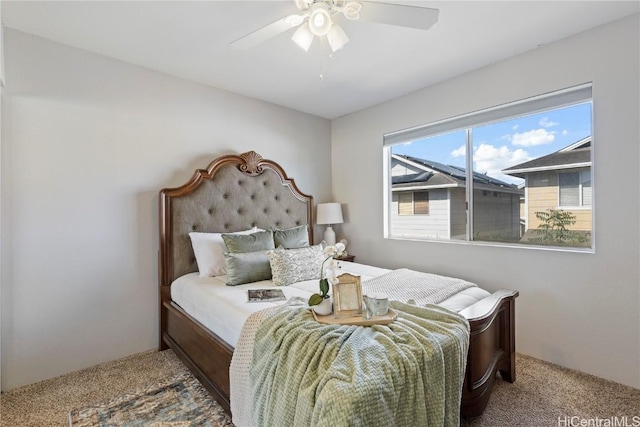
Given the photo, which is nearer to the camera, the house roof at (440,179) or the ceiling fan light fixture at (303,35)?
the ceiling fan light fixture at (303,35)

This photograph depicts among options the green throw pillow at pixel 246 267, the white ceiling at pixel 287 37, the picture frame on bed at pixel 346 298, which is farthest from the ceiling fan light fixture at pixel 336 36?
the green throw pillow at pixel 246 267

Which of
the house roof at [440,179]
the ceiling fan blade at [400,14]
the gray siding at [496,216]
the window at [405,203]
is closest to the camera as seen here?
the ceiling fan blade at [400,14]

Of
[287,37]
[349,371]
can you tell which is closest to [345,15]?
[287,37]

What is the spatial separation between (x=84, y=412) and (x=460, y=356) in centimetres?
210

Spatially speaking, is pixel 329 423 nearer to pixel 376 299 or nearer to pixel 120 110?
pixel 376 299

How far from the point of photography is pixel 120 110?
7.82 feet

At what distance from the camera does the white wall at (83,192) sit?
1.99 meters

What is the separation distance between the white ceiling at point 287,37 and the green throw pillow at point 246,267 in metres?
1.54

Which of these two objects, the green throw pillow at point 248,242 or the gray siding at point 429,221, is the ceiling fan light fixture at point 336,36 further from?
the gray siding at point 429,221

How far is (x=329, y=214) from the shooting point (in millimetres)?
3498

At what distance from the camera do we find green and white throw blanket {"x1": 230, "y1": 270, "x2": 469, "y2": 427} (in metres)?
1.02

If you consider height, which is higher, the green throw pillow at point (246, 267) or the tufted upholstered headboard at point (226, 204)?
the tufted upholstered headboard at point (226, 204)

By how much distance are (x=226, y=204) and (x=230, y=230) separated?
0.25 meters

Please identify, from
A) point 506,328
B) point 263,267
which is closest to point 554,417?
point 506,328
